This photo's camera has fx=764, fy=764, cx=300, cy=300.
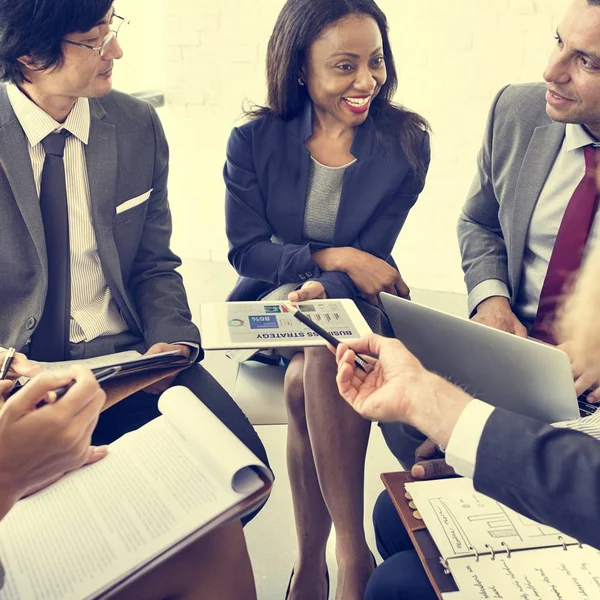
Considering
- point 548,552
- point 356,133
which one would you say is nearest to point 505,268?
point 356,133

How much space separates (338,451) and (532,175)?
28.7 inches

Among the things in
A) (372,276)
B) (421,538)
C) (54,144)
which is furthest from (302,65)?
(421,538)

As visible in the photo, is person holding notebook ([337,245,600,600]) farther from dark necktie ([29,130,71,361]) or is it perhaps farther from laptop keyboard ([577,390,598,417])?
dark necktie ([29,130,71,361])

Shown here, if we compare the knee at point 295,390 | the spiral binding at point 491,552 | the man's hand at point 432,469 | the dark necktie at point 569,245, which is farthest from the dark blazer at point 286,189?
the spiral binding at point 491,552

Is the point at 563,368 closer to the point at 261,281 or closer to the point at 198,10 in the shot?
the point at 261,281

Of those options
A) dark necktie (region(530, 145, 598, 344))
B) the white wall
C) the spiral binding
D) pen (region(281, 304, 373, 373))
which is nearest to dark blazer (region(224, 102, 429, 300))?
dark necktie (region(530, 145, 598, 344))

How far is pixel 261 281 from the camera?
6.07ft

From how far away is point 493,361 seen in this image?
1219mm

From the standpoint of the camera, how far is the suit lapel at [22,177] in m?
1.45

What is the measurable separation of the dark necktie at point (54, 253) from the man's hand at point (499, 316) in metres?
0.87

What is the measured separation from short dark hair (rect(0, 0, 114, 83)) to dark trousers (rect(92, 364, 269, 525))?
0.66m

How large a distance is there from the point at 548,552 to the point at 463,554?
123 mm

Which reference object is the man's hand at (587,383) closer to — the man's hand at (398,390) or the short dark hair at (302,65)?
the man's hand at (398,390)

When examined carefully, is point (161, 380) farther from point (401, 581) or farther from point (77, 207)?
point (401, 581)
